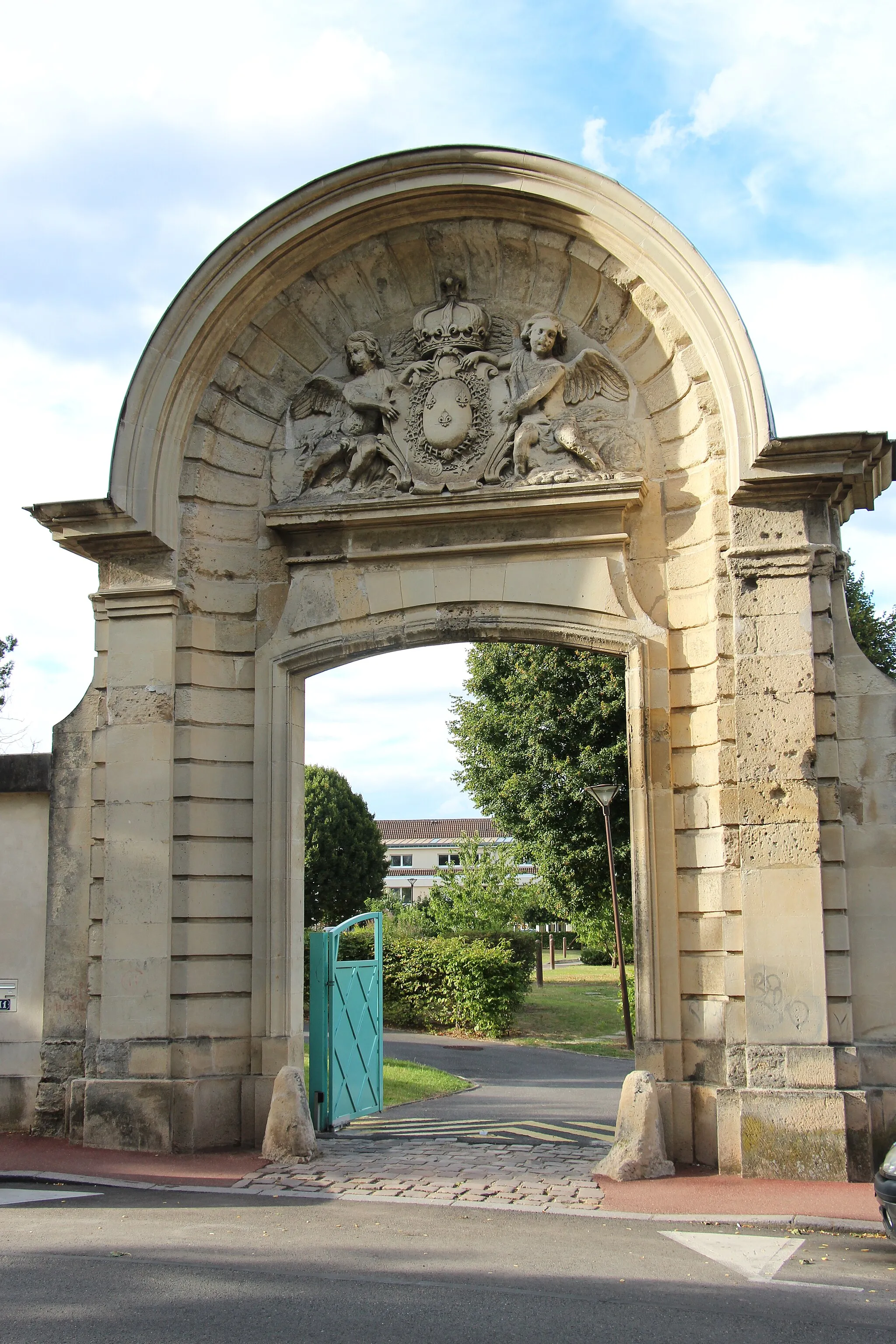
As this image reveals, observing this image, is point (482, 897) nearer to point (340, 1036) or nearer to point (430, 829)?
point (340, 1036)

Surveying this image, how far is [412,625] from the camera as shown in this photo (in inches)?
362

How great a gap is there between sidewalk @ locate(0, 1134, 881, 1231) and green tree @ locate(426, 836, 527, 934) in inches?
595

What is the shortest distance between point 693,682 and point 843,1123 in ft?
10.0

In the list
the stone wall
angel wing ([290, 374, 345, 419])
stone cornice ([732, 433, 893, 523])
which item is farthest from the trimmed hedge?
stone cornice ([732, 433, 893, 523])

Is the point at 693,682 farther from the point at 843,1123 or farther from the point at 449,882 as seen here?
the point at 449,882

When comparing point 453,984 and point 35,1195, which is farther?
point 453,984

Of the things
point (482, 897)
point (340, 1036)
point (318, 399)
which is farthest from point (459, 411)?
point (482, 897)

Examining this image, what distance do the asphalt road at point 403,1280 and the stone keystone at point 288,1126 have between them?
127 cm

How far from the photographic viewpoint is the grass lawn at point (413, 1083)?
42.3 feet

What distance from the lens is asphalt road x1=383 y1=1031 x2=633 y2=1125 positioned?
1159 cm

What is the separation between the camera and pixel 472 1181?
7582mm

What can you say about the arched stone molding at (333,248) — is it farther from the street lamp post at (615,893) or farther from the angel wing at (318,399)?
the street lamp post at (615,893)

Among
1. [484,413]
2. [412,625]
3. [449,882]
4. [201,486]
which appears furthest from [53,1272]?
[449,882]

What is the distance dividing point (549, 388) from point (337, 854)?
2170 centimetres
